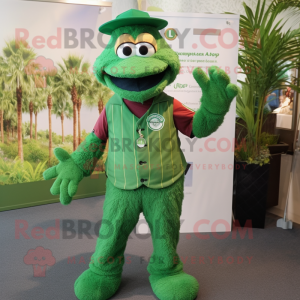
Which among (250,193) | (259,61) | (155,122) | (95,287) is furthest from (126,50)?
(250,193)

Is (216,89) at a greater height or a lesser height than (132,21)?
lesser

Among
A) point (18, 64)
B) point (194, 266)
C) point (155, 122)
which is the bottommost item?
point (194, 266)

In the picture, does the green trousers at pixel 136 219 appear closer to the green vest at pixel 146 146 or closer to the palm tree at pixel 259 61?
the green vest at pixel 146 146

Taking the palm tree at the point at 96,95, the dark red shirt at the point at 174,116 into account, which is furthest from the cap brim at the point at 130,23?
the palm tree at the point at 96,95

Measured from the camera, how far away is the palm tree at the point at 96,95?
3.71 meters

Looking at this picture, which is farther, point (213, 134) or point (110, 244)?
point (213, 134)

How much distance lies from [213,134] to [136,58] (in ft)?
4.21

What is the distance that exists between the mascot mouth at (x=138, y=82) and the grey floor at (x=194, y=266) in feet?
3.86

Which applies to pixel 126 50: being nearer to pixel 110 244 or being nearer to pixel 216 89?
pixel 216 89

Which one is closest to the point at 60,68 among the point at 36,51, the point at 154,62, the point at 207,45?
the point at 36,51

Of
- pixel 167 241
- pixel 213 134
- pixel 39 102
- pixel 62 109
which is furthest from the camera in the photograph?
pixel 62 109

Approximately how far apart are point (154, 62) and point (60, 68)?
212cm

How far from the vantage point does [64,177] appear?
1842 millimetres

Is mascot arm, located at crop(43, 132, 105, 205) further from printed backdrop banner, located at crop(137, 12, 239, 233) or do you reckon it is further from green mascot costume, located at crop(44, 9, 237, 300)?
printed backdrop banner, located at crop(137, 12, 239, 233)
